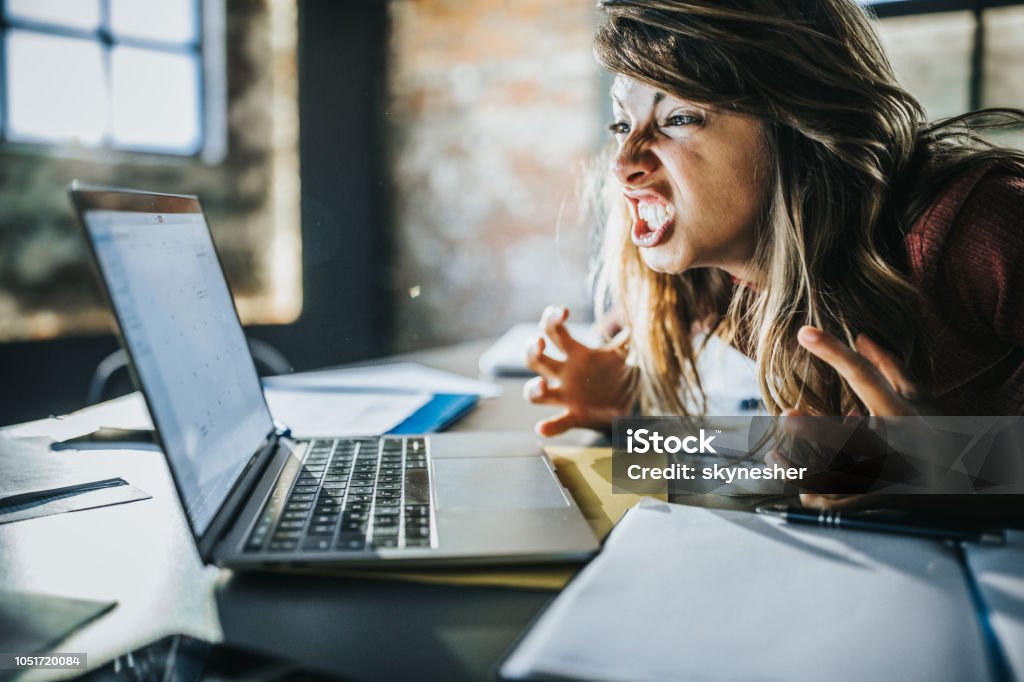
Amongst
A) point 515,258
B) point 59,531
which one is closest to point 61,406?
point 515,258

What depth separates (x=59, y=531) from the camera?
0.56 m

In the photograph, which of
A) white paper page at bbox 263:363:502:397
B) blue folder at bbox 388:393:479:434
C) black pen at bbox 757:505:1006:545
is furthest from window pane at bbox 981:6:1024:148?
black pen at bbox 757:505:1006:545

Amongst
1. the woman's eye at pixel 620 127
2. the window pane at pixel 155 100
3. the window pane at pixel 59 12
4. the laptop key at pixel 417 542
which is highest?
the window pane at pixel 59 12

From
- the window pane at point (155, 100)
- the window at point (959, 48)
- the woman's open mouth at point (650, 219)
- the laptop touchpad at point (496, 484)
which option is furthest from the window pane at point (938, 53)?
the window pane at point (155, 100)

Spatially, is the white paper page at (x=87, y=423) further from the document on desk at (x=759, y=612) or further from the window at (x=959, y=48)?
the window at (x=959, y=48)

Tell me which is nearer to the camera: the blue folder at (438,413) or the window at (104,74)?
the blue folder at (438,413)

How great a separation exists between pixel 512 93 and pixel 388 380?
212 centimetres

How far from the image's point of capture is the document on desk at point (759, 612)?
1.11 ft

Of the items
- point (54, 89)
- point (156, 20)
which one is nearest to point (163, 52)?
point (156, 20)

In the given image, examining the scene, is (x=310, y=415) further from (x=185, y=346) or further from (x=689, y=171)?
(x=689, y=171)

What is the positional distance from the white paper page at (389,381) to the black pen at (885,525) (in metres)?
0.59

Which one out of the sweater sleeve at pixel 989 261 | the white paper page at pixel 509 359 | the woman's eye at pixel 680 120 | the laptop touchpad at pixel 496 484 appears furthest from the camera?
the white paper page at pixel 509 359

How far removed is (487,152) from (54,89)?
1531mm

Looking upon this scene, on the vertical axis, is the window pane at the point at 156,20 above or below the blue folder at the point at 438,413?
above
